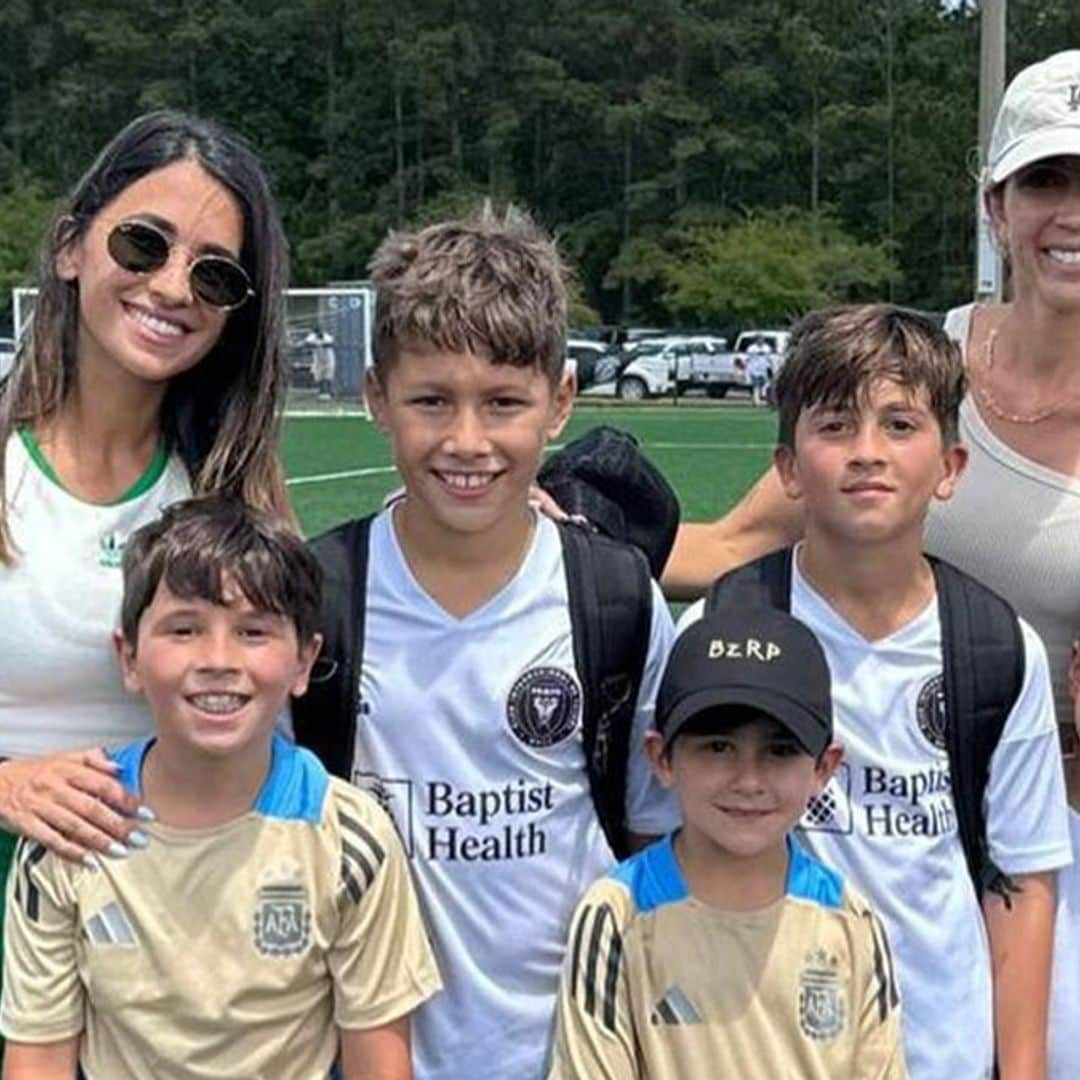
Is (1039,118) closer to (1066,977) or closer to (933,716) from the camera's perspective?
(933,716)

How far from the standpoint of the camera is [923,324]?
284cm

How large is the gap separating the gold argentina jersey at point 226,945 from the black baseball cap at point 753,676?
17.7 inches

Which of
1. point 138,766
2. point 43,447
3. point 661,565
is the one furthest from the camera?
point 661,565

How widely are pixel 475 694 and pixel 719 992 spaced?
0.54 metres

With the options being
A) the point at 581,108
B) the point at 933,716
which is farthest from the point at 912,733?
the point at 581,108

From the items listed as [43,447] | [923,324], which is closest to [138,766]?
[43,447]

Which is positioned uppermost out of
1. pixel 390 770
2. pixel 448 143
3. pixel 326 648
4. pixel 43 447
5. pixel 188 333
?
pixel 448 143

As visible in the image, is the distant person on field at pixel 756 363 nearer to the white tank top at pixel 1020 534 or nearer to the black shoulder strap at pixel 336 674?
the white tank top at pixel 1020 534

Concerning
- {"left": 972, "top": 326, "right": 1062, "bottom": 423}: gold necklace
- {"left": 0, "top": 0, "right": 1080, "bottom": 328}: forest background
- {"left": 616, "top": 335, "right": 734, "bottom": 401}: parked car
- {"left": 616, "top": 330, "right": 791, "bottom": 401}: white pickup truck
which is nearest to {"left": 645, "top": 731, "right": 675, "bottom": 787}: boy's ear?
{"left": 972, "top": 326, "right": 1062, "bottom": 423}: gold necklace

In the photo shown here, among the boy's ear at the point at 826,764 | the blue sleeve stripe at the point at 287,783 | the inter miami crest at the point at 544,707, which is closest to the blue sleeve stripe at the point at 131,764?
the blue sleeve stripe at the point at 287,783

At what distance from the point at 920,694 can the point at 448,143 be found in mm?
64120

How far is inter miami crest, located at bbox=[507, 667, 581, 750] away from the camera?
→ 257 centimetres

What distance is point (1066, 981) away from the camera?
2.79m

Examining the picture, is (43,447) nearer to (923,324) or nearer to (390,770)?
(390,770)
